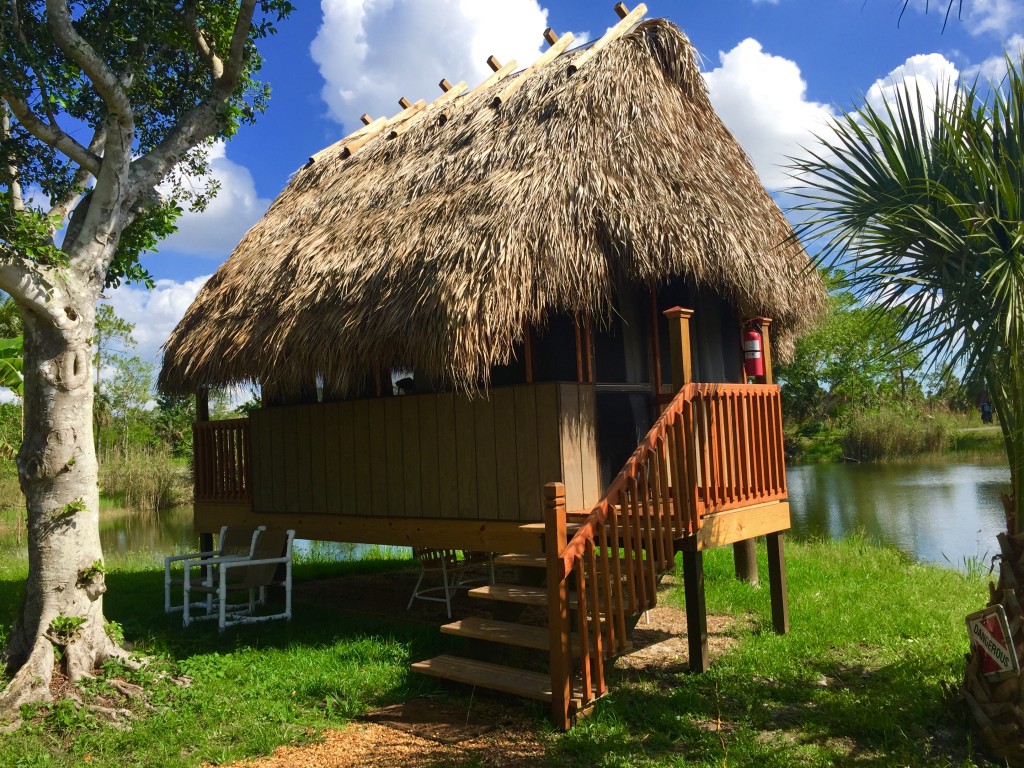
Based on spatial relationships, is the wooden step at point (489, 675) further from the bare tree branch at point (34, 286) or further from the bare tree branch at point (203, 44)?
the bare tree branch at point (203, 44)

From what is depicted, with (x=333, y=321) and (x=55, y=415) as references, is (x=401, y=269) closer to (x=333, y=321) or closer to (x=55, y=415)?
(x=333, y=321)

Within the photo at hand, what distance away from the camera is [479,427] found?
19.7ft

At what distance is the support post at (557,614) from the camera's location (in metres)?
4.15

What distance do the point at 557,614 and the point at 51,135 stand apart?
4.55 metres

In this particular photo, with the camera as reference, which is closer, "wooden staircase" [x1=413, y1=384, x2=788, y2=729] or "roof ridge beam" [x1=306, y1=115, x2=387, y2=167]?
"wooden staircase" [x1=413, y1=384, x2=788, y2=729]

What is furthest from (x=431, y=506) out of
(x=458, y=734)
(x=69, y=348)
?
(x=69, y=348)

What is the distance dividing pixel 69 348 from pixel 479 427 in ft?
8.96

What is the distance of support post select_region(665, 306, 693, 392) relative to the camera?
521cm

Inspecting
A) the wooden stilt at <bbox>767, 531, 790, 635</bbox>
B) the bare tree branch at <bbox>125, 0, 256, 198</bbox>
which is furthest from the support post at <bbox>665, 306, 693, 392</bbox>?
the bare tree branch at <bbox>125, 0, 256, 198</bbox>

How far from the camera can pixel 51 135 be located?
546 cm

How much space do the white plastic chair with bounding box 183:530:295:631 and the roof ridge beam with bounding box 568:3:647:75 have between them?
182 inches

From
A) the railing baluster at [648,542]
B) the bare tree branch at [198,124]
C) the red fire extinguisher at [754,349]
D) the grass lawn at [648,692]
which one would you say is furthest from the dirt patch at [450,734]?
the bare tree branch at [198,124]

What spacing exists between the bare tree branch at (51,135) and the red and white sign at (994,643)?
5883 millimetres

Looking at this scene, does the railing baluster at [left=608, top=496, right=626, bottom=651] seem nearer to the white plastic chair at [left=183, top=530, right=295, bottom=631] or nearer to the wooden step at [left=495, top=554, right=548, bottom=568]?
the wooden step at [left=495, top=554, right=548, bottom=568]
